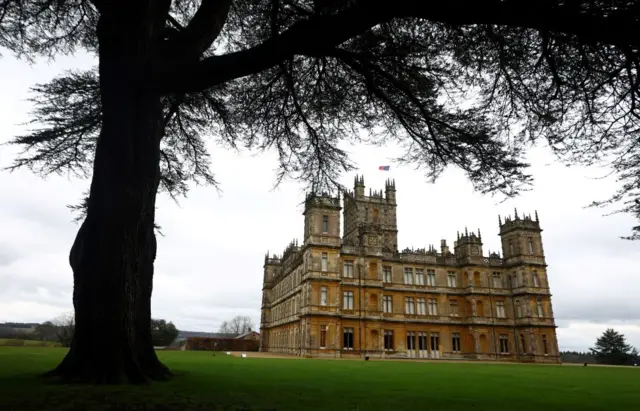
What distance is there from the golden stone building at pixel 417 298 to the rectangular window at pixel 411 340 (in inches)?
Result: 3.6

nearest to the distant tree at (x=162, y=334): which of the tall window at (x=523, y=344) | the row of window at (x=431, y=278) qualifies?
the row of window at (x=431, y=278)

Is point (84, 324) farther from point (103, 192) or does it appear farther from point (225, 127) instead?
point (225, 127)

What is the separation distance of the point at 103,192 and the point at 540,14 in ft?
22.0

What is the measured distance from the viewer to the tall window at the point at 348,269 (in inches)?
1501

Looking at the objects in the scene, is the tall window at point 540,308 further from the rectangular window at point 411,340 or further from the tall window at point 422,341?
the rectangular window at point 411,340

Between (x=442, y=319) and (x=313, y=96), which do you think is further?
(x=442, y=319)

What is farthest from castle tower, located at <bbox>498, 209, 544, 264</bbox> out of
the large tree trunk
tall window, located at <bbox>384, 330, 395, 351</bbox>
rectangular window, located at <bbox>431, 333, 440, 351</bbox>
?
the large tree trunk

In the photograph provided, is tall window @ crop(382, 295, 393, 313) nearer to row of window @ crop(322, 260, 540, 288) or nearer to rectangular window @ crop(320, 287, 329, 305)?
row of window @ crop(322, 260, 540, 288)

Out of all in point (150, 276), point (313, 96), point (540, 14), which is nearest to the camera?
point (540, 14)

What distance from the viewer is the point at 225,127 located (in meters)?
10.5

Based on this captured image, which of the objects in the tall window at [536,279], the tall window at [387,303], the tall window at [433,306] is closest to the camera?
the tall window at [387,303]

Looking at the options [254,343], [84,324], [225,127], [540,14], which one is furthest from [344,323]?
[540,14]

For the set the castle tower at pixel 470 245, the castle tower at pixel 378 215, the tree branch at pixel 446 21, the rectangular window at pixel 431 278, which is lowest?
the tree branch at pixel 446 21

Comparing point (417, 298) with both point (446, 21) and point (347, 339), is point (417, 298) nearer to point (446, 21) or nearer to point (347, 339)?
point (347, 339)
